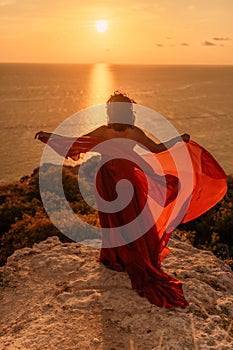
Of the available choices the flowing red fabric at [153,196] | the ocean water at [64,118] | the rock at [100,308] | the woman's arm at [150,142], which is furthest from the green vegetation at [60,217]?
the ocean water at [64,118]

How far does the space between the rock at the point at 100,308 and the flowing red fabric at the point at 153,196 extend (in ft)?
0.89

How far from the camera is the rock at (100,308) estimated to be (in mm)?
5441

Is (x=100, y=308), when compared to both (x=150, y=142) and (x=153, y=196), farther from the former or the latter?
(x=150, y=142)

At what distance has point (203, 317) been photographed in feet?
19.6

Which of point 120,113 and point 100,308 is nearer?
point 100,308

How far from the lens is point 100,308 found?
6.09 meters

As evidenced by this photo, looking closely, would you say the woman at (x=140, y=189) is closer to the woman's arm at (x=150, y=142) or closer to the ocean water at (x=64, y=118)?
the woman's arm at (x=150, y=142)

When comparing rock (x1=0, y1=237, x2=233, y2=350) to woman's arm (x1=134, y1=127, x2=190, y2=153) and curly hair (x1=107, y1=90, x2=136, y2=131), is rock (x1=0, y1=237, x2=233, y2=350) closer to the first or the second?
woman's arm (x1=134, y1=127, x2=190, y2=153)

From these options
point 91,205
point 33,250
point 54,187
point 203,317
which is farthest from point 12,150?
point 203,317

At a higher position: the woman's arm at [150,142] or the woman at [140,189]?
the woman's arm at [150,142]

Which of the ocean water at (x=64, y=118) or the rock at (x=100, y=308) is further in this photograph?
the ocean water at (x=64, y=118)

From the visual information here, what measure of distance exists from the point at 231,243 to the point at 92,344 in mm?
6491

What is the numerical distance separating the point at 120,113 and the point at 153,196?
4.53ft

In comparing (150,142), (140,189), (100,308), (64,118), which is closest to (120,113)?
(150,142)
